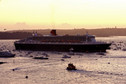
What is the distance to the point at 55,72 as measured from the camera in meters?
39.1

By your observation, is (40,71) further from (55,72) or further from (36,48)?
(36,48)

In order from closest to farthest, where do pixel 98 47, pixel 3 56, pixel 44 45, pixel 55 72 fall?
pixel 55 72 → pixel 3 56 → pixel 98 47 → pixel 44 45

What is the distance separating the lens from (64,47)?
81312 mm

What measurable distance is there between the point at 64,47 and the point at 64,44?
35.2 inches

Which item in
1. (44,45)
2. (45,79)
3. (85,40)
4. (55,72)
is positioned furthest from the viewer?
(44,45)

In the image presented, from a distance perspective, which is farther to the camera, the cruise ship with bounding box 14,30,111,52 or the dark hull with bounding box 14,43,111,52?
the cruise ship with bounding box 14,30,111,52

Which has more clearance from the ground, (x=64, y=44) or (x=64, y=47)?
(x=64, y=44)

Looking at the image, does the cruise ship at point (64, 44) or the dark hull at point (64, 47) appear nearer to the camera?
the dark hull at point (64, 47)

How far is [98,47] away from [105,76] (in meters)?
40.3

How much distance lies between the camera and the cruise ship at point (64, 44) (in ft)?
249

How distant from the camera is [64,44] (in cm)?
8138

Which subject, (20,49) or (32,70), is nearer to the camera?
(32,70)

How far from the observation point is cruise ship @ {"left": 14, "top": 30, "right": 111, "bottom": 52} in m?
75.9

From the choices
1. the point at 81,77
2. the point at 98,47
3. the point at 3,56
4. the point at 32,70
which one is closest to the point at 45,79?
the point at 81,77
